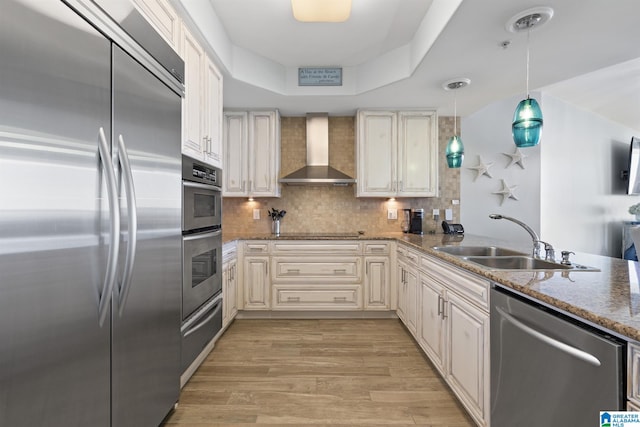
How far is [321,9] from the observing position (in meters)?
2.09

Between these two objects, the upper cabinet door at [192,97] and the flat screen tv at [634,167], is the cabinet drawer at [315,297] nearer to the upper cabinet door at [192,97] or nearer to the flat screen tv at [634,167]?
the upper cabinet door at [192,97]

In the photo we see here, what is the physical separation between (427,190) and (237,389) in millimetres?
2820

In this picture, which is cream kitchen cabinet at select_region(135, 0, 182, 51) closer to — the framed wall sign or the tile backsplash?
the framed wall sign

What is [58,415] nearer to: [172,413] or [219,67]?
[172,413]

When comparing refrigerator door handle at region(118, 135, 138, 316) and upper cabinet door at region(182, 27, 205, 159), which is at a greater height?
upper cabinet door at region(182, 27, 205, 159)

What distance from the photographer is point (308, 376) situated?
218cm

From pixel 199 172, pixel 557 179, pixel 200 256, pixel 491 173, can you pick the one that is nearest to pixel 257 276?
pixel 200 256

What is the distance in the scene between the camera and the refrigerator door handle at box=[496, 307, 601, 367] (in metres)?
0.88

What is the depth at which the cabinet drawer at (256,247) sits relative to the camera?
3.32 meters

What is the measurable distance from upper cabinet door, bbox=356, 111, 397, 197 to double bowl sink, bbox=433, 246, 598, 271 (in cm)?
136

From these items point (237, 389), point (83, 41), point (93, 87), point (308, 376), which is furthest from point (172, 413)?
point (83, 41)

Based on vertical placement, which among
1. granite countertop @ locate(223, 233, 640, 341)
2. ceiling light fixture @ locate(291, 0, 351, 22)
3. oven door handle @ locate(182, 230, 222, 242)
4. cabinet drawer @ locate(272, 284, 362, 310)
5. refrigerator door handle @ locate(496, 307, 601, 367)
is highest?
ceiling light fixture @ locate(291, 0, 351, 22)

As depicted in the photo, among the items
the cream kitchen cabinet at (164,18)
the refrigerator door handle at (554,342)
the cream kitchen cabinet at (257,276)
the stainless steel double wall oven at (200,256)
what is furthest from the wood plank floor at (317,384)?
the cream kitchen cabinet at (164,18)

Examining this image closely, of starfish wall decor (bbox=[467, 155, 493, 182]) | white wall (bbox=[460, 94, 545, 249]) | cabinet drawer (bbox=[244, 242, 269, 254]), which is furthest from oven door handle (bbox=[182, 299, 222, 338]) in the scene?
starfish wall decor (bbox=[467, 155, 493, 182])
